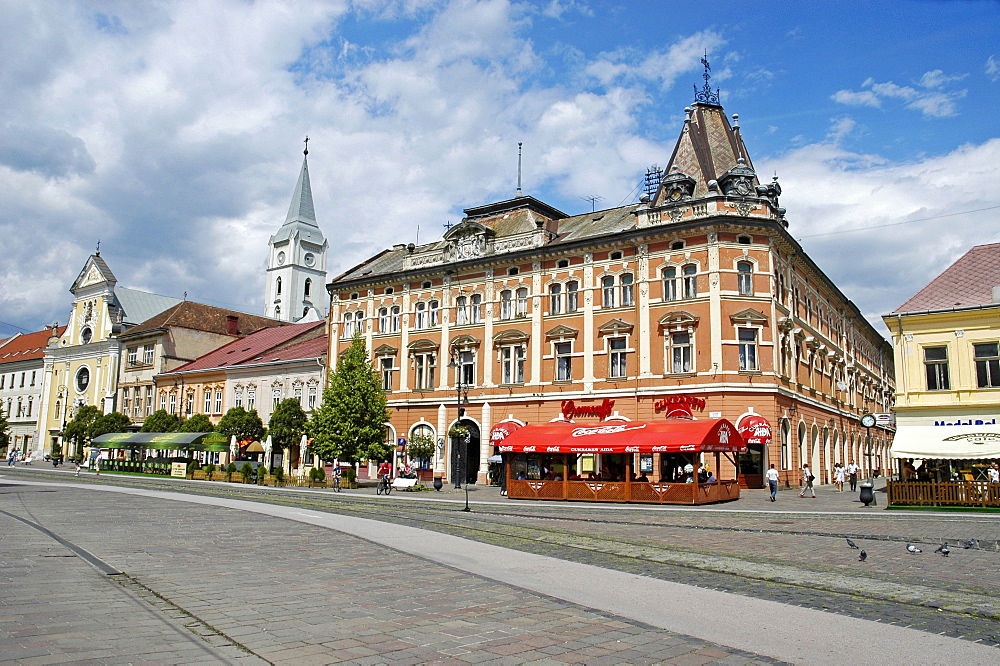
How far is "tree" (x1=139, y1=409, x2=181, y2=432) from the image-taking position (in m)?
66.6

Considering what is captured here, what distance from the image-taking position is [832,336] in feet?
177

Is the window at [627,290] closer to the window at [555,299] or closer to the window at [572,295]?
the window at [572,295]

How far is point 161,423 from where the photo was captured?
67.0 m

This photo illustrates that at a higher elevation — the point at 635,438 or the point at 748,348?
the point at 748,348

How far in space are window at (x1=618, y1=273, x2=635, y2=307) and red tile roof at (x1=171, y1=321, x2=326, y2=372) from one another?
1400 inches

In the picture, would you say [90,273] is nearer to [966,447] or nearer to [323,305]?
[323,305]

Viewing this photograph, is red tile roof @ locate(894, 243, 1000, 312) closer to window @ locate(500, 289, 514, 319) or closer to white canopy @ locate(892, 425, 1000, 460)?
white canopy @ locate(892, 425, 1000, 460)

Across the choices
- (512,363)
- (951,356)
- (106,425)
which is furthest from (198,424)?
(951,356)

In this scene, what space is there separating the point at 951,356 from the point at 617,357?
16425mm

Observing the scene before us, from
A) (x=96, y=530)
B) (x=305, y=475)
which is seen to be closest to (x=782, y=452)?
(x=305, y=475)

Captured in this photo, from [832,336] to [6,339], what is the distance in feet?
344

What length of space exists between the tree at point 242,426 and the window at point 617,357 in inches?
1153

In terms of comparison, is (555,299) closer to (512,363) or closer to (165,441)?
(512,363)

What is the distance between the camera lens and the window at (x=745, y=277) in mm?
40625
